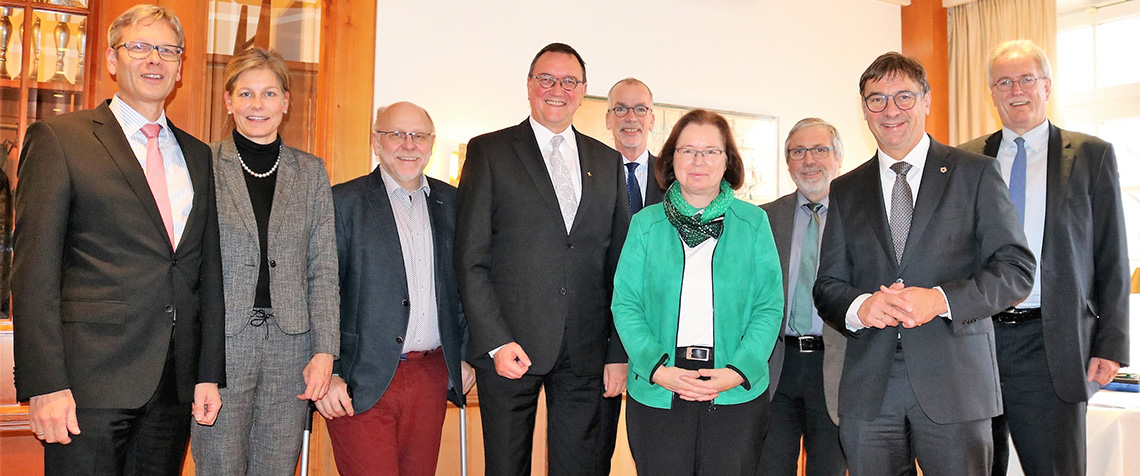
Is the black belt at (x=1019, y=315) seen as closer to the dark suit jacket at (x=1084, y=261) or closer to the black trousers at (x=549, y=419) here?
the dark suit jacket at (x=1084, y=261)

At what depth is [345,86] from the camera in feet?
14.0

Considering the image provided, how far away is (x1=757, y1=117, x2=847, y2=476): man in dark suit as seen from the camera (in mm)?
2879

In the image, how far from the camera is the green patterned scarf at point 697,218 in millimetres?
2404

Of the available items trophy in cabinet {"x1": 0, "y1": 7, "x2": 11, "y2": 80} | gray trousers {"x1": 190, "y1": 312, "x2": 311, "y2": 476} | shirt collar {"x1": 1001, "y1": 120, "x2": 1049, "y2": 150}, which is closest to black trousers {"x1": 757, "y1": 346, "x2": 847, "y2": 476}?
shirt collar {"x1": 1001, "y1": 120, "x2": 1049, "y2": 150}

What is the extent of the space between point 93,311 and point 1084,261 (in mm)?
3013

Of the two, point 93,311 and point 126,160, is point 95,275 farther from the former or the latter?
point 126,160

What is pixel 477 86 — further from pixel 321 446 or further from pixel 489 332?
pixel 489 332

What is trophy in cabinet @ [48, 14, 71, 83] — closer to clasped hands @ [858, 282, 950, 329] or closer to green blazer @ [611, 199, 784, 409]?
green blazer @ [611, 199, 784, 409]

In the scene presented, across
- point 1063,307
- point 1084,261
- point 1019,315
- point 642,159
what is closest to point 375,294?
point 642,159

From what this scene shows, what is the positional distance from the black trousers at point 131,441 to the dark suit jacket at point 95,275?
0.11 feet

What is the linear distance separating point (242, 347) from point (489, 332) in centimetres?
71

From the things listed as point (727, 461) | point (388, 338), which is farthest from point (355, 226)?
point (727, 461)

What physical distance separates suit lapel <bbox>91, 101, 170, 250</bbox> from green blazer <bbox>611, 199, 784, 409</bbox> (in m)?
1.29

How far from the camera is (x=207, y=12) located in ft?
13.0
